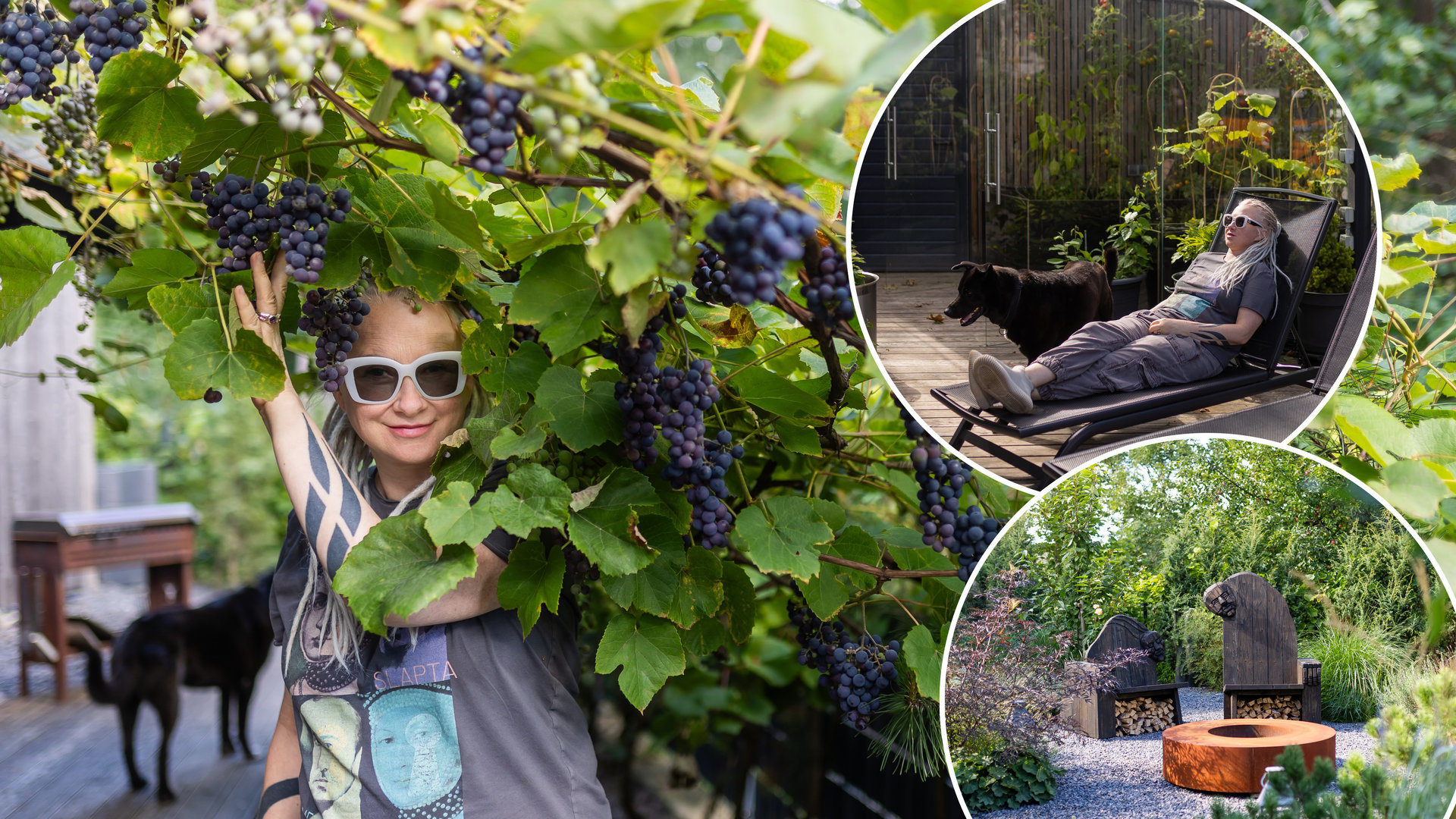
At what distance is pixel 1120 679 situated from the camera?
0.88 metres

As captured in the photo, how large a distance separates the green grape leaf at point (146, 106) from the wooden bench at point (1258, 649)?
3.82 feet

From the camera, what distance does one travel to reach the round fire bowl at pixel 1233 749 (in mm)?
858

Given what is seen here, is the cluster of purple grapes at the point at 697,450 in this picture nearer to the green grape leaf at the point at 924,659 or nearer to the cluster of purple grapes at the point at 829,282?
the cluster of purple grapes at the point at 829,282

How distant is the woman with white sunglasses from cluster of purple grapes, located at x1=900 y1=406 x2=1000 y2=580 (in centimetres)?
50

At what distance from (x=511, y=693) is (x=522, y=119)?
77 centimetres

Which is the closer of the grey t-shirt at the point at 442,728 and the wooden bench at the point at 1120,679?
the wooden bench at the point at 1120,679

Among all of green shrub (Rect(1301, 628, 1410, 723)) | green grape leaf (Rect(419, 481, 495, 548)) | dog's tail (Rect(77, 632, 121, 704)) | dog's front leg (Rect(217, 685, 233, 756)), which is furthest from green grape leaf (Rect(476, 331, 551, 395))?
dog's front leg (Rect(217, 685, 233, 756))

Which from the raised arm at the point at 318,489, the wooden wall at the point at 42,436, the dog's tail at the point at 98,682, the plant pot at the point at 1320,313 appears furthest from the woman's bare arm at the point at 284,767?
the wooden wall at the point at 42,436

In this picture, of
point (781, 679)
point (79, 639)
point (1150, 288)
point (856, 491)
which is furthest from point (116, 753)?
point (1150, 288)

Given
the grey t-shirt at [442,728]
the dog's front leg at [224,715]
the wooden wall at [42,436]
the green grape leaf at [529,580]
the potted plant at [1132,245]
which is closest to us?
the potted plant at [1132,245]

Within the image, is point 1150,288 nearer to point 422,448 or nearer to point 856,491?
point 422,448

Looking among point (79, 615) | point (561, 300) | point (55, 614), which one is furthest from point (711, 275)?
point (79, 615)

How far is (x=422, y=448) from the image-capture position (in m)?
1.22

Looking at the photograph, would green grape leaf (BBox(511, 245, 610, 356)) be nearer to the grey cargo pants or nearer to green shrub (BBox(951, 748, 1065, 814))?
the grey cargo pants
